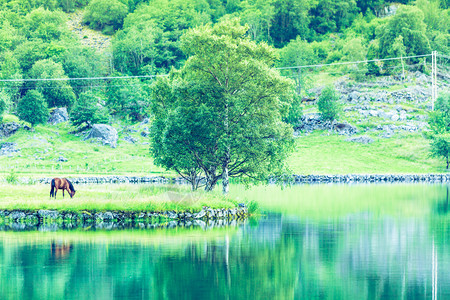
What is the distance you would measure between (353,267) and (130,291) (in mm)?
9521

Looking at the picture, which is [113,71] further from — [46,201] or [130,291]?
[130,291]

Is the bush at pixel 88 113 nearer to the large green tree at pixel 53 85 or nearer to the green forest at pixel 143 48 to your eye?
the green forest at pixel 143 48

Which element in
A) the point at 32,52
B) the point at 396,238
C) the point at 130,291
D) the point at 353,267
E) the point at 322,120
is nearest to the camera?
the point at 130,291

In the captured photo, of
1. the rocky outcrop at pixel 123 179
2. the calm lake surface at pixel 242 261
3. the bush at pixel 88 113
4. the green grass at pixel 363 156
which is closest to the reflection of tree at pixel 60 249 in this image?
the calm lake surface at pixel 242 261

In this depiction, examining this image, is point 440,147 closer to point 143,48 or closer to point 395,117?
point 395,117

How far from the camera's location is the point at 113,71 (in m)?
158

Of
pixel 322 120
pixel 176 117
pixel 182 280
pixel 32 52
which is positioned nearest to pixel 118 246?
pixel 182 280

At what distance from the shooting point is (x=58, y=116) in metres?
120

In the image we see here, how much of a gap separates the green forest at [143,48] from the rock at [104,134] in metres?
3.31

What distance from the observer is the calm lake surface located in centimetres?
2062

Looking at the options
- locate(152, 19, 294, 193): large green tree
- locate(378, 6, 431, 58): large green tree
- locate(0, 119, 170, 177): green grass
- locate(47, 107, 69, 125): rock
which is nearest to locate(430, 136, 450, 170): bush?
locate(0, 119, 170, 177): green grass

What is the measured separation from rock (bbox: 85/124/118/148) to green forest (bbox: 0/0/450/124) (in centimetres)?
331

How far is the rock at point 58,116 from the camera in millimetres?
118812

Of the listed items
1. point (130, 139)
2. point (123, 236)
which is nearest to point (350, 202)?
point (123, 236)
